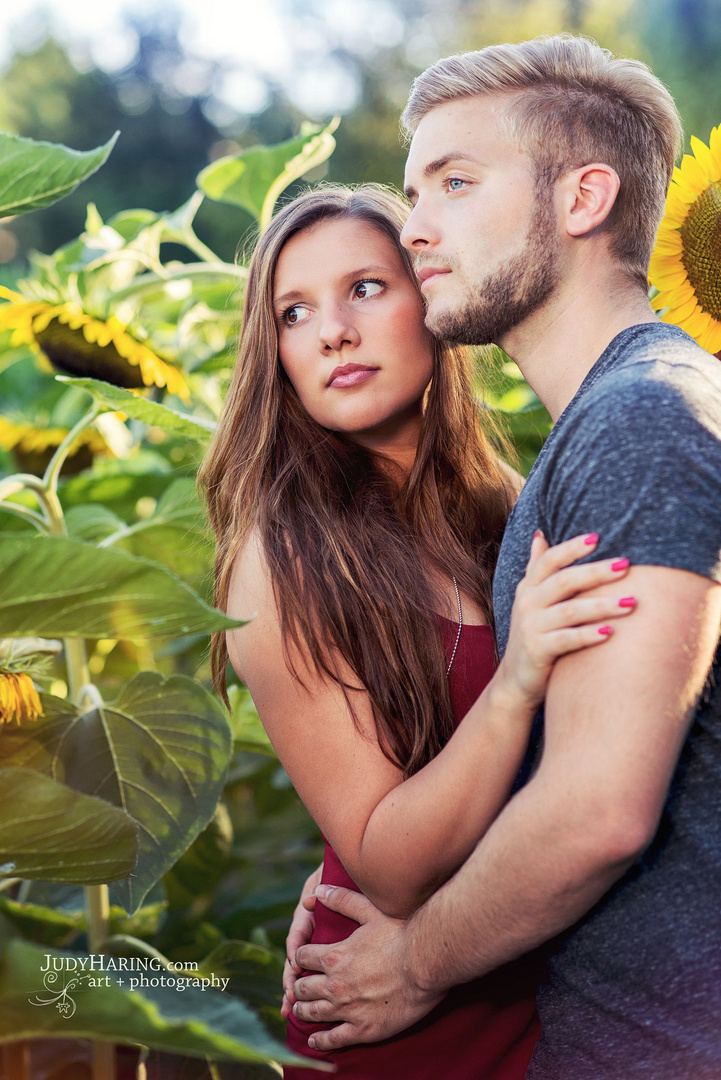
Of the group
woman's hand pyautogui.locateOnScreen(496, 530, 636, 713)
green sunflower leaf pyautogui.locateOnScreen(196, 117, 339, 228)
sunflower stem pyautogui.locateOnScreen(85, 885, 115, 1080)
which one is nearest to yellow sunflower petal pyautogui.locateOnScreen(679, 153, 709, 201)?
green sunflower leaf pyautogui.locateOnScreen(196, 117, 339, 228)

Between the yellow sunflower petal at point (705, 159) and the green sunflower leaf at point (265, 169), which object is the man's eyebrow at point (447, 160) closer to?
the yellow sunflower petal at point (705, 159)

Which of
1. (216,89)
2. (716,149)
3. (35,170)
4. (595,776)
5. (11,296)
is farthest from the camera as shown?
(216,89)

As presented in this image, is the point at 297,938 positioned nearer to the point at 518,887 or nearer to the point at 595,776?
the point at 518,887

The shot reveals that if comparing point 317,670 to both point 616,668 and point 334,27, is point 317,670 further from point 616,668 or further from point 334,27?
point 334,27

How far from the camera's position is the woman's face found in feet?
5.19

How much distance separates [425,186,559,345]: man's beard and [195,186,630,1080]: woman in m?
0.24

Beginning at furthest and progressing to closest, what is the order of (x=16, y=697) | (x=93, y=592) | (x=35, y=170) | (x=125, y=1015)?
1. (x=16, y=697)
2. (x=35, y=170)
3. (x=93, y=592)
4. (x=125, y=1015)

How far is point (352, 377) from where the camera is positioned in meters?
1.58

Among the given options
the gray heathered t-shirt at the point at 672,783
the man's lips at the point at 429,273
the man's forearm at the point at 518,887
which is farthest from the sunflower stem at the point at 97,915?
the man's lips at the point at 429,273

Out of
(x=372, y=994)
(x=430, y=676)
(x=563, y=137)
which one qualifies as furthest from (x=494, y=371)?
(x=372, y=994)

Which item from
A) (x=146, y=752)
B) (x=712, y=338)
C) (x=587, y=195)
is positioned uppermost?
(x=587, y=195)

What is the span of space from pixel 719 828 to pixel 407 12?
25.1 m

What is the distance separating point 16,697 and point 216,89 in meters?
24.5

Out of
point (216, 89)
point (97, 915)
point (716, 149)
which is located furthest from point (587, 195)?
point (216, 89)
